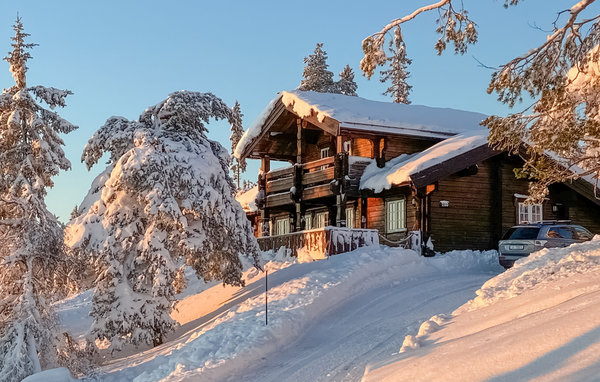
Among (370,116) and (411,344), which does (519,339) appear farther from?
(370,116)

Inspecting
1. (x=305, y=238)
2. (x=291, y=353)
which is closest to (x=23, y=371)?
(x=291, y=353)

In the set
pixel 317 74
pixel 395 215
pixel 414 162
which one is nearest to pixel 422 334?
pixel 414 162

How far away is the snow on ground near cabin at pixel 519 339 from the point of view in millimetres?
7039

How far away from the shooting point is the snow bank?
1429 centimetres

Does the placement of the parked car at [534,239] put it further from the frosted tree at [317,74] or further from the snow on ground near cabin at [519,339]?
the frosted tree at [317,74]

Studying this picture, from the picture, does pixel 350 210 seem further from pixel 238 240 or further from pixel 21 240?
pixel 21 240

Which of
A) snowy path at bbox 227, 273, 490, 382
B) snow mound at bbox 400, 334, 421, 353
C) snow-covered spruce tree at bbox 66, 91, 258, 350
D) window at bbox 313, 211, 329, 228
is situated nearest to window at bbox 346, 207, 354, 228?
window at bbox 313, 211, 329, 228

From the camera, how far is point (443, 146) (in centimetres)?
2627

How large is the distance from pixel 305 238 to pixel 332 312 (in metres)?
7.01

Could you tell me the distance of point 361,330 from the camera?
50.7 feet

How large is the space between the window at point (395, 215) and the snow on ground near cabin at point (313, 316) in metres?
3.62

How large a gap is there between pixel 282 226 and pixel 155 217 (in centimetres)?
1717

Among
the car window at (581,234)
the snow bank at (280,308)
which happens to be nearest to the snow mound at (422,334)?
the snow bank at (280,308)

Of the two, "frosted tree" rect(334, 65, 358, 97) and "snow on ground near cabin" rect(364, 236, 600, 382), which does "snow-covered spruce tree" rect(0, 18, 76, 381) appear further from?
"frosted tree" rect(334, 65, 358, 97)
